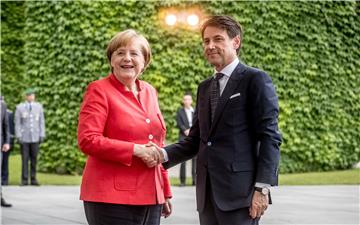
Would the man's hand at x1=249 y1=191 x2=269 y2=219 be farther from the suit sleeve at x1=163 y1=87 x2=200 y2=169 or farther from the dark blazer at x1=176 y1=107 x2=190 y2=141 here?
the dark blazer at x1=176 y1=107 x2=190 y2=141

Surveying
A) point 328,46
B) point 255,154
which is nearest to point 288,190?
point 328,46

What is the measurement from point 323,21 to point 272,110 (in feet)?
40.6

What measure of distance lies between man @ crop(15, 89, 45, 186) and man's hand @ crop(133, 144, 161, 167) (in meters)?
9.87

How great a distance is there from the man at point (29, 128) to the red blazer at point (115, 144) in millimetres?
9838

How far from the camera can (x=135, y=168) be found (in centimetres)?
346

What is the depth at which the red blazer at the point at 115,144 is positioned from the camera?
132 inches

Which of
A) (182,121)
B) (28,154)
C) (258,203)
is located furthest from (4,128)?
(258,203)

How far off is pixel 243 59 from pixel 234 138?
11.6 m

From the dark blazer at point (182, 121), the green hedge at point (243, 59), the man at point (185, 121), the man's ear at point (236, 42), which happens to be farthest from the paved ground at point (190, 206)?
the man's ear at point (236, 42)

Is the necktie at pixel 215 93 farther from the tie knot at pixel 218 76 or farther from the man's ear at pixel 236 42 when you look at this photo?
the man's ear at pixel 236 42

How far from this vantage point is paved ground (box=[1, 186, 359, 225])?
7.91 metres

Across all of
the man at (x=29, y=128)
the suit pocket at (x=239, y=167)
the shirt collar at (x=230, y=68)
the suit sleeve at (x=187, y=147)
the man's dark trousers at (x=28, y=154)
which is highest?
the shirt collar at (x=230, y=68)

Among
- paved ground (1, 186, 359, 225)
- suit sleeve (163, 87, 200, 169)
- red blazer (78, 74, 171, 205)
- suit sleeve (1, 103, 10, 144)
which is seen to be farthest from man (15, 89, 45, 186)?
red blazer (78, 74, 171, 205)

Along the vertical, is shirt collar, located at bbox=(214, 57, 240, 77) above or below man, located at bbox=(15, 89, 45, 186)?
A: above
